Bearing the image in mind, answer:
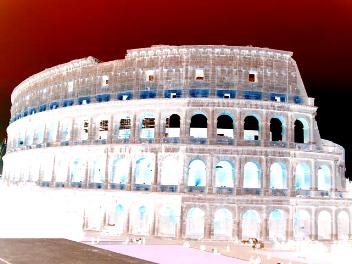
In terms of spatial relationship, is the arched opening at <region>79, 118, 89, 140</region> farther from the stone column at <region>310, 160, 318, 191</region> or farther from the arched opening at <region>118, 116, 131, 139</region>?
the stone column at <region>310, 160, 318, 191</region>

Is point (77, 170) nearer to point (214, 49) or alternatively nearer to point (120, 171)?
point (120, 171)

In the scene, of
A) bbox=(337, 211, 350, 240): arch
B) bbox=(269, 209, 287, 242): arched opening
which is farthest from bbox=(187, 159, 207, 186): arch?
bbox=(337, 211, 350, 240): arch

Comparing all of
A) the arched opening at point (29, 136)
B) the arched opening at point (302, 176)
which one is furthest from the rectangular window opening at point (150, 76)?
the arched opening at point (29, 136)

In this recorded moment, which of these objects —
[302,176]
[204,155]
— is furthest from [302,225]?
[204,155]

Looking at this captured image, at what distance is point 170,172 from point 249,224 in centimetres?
906

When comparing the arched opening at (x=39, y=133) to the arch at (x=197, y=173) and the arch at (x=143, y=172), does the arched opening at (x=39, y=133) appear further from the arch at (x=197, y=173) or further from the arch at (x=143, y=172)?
the arch at (x=197, y=173)

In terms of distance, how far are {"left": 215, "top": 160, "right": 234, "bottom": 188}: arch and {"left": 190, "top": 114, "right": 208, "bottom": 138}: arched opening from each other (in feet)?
12.9

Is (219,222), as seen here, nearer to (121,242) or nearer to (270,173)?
(270,173)

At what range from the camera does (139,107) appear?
4181 centimetres

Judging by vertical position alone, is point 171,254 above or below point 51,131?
below

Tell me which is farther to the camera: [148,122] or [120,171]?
[148,122]

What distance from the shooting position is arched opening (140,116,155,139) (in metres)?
45.3

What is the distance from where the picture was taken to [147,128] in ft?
150

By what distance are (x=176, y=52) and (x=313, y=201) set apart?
1902cm
